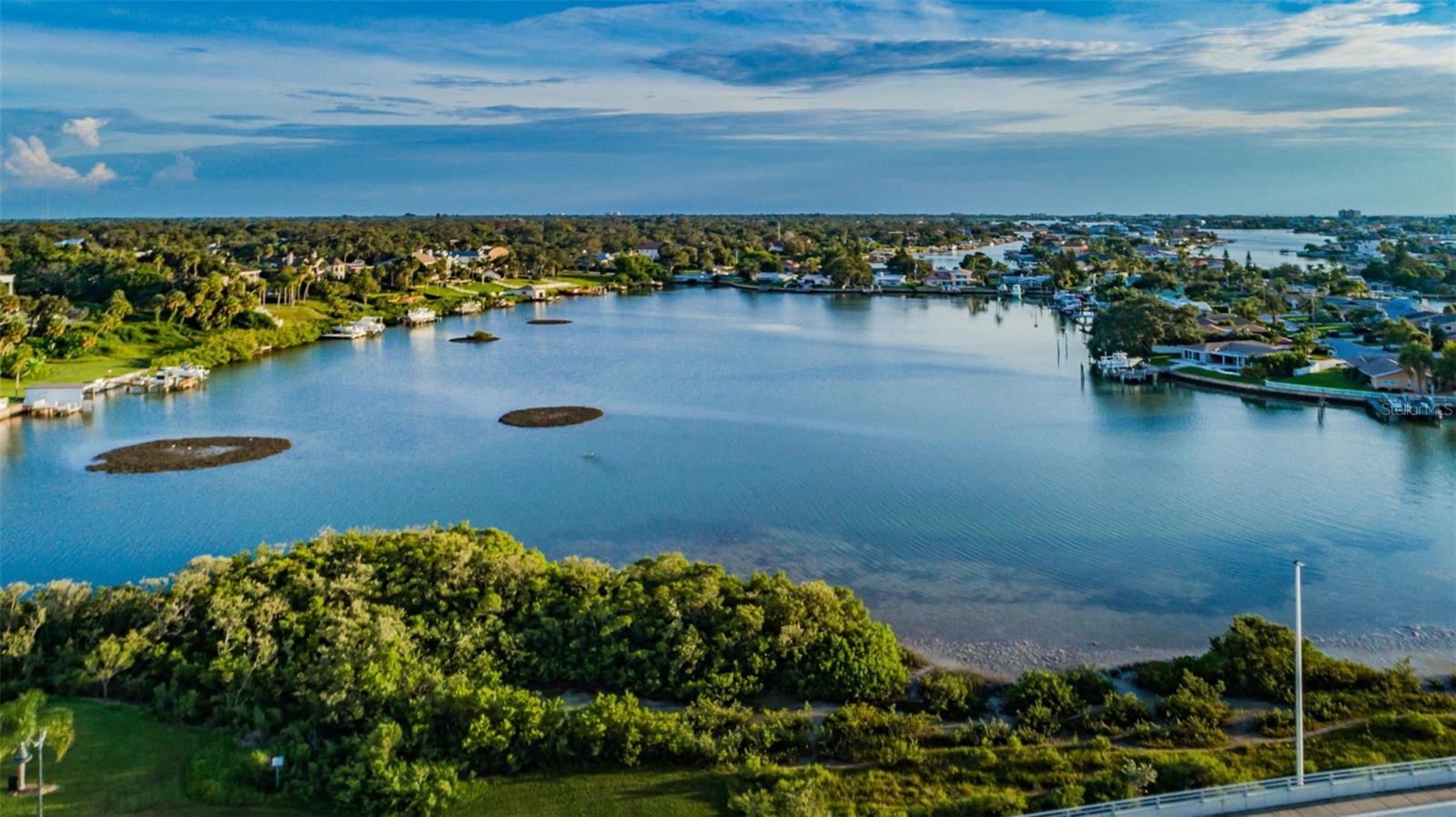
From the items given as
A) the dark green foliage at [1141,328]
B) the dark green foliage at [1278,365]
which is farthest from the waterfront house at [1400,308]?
the dark green foliage at [1278,365]

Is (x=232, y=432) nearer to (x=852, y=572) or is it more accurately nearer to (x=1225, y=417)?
(x=852, y=572)

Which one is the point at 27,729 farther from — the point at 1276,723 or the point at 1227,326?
the point at 1227,326

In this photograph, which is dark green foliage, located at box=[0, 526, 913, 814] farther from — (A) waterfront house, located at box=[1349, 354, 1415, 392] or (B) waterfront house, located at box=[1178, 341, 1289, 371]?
(B) waterfront house, located at box=[1178, 341, 1289, 371]

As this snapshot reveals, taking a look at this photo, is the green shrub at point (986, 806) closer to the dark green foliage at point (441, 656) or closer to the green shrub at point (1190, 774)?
the green shrub at point (1190, 774)

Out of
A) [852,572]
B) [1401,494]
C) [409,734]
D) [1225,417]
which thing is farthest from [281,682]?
[1225,417]

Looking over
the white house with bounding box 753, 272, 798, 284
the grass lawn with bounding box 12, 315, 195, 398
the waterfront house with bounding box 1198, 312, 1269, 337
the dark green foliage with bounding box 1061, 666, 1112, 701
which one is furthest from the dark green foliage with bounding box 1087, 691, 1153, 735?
the white house with bounding box 753, 272, 798, 284

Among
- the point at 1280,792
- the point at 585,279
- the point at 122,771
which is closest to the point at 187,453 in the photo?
the point at 122,771
